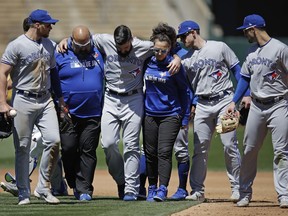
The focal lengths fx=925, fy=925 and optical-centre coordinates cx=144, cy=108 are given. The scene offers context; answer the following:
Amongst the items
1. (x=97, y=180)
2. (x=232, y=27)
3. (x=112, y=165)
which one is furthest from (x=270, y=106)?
(x=232, y=27)

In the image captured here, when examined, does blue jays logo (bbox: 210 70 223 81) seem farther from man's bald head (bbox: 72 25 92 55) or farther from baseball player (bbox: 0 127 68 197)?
baseball player (bbox: 0 127 68 197)

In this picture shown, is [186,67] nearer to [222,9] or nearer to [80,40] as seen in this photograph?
[80,40]

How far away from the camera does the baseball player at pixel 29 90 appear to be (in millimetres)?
10086

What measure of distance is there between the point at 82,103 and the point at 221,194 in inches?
116

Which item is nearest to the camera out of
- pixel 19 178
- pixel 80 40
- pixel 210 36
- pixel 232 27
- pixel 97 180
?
pixel 19 178

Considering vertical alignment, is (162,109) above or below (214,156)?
above

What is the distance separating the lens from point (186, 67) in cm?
1116

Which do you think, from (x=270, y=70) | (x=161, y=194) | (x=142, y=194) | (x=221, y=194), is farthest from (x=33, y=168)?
(x=270, y=70)

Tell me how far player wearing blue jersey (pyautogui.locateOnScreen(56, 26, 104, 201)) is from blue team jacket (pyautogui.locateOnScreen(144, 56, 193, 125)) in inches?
23.7

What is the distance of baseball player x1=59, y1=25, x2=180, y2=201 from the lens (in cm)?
1088

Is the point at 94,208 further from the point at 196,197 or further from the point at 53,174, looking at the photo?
the point at 53,174

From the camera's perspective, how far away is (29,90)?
33.2 feet

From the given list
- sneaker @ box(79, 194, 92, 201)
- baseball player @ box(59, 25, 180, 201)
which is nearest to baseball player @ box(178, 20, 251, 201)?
baseball player @ box(59, 25, 180, 201)

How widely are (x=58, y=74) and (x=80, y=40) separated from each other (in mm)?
480
